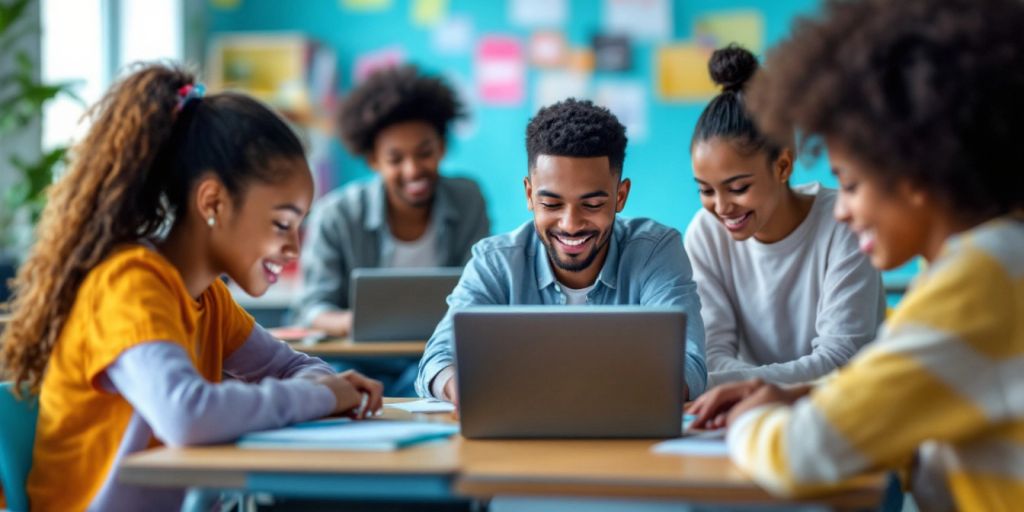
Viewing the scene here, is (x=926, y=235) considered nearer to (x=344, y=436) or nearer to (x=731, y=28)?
(x=344, y=436)

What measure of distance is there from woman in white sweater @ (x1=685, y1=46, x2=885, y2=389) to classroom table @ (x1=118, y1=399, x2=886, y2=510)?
0.95 m

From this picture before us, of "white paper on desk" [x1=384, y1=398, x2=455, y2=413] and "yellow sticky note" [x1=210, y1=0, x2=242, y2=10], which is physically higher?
"yellow sticky note" [x1=210, y1=0, x2=242, y2=10]

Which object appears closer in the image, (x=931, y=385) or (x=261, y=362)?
(x=931, y=385)

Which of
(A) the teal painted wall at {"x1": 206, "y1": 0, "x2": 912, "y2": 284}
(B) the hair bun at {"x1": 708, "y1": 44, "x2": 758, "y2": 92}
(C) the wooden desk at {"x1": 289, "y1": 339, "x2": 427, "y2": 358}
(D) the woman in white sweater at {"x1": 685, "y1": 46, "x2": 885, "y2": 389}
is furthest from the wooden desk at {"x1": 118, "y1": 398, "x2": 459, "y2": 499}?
(A) the teal painted wall at {"x1": 206, "y1": 0, "x2": 912, "y2": 284}

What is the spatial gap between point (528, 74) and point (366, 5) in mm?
887

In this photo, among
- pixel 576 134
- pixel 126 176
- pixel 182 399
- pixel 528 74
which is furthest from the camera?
pixel 528 74

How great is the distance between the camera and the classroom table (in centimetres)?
117

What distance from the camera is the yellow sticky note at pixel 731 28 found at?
5309 millimetres

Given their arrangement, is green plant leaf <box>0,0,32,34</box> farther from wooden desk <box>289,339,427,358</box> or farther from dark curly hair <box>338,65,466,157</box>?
wooden desk <box>289,339,427,358</box>

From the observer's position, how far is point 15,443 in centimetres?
155

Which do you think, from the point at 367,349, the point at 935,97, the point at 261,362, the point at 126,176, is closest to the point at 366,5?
the point at 367,349

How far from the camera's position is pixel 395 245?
3.72 meters

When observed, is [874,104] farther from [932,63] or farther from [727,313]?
[727,313]

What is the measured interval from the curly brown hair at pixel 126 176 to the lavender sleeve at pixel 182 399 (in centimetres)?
16
